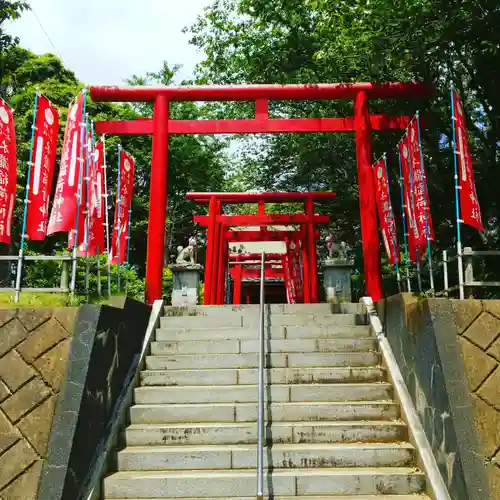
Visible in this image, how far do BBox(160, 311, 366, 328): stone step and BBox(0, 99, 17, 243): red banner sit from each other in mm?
2423

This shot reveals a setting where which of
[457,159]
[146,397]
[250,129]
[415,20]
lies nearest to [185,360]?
[146,397]

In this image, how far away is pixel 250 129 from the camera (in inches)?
371

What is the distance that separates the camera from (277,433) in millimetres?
5250

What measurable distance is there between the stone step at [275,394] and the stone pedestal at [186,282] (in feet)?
12.5

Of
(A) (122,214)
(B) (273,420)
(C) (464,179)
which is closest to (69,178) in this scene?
(A) (122,214)

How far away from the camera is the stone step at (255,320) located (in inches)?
283

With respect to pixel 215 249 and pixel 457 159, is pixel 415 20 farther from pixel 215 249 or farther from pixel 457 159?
pixel 215 249

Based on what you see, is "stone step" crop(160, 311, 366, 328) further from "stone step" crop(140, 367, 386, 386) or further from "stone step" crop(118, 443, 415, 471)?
"stone step" crop(118, 443, 415, 471)

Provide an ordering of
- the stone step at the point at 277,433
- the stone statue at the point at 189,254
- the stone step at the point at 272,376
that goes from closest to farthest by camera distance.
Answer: the stone step at the point at 277,433 < the stone step at the point at 272,376 < the stone statue at the point at 189,254

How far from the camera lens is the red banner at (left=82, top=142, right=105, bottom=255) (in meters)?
7.27

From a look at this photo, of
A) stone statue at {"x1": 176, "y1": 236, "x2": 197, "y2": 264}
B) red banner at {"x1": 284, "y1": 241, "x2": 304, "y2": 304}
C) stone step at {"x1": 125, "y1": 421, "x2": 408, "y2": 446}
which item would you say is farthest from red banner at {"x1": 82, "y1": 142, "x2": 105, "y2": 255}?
red banner at {"x1": 284, "y1": 241, "x2": 304, "y2": 304}

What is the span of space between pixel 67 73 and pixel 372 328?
62.1 feet

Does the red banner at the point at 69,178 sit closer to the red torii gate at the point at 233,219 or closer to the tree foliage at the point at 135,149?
the red torii gate at the point at 233,219

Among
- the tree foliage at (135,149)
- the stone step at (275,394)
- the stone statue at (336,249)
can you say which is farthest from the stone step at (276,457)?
the tree foliage at (135,149)
